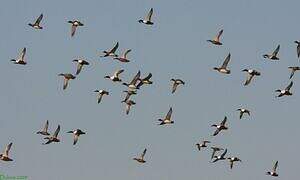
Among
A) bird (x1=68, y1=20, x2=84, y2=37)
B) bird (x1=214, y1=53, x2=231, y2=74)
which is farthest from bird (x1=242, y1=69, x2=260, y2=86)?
bird (x1=68, y1=20, x2=84, y2=37)

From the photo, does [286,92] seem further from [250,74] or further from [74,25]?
[74,25]

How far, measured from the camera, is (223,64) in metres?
139

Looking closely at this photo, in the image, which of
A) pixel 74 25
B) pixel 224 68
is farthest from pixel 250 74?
pixel 74 25

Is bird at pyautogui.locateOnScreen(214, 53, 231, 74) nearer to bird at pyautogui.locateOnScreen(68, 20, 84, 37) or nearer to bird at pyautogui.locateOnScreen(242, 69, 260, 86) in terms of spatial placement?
bird at pyautogui.locateOnScreen(242, 69, 260, 86)

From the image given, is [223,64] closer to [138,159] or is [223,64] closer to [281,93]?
[281,93]

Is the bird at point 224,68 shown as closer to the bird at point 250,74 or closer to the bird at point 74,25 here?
the bird at point 250,74

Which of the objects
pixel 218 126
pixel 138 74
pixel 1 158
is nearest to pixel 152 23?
pixel 138 74

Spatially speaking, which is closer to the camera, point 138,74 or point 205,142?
point 138,74

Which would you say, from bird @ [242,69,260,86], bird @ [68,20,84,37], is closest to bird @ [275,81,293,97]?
bird @ [242,69,260,86]

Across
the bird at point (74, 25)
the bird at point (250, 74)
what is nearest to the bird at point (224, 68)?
the bird at point (250, 74)

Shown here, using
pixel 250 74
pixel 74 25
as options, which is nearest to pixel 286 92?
pixel 250 74

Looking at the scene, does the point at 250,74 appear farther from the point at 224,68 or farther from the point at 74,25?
the point at 74,25

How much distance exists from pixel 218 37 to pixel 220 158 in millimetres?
21632

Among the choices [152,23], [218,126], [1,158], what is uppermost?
[152,23]
